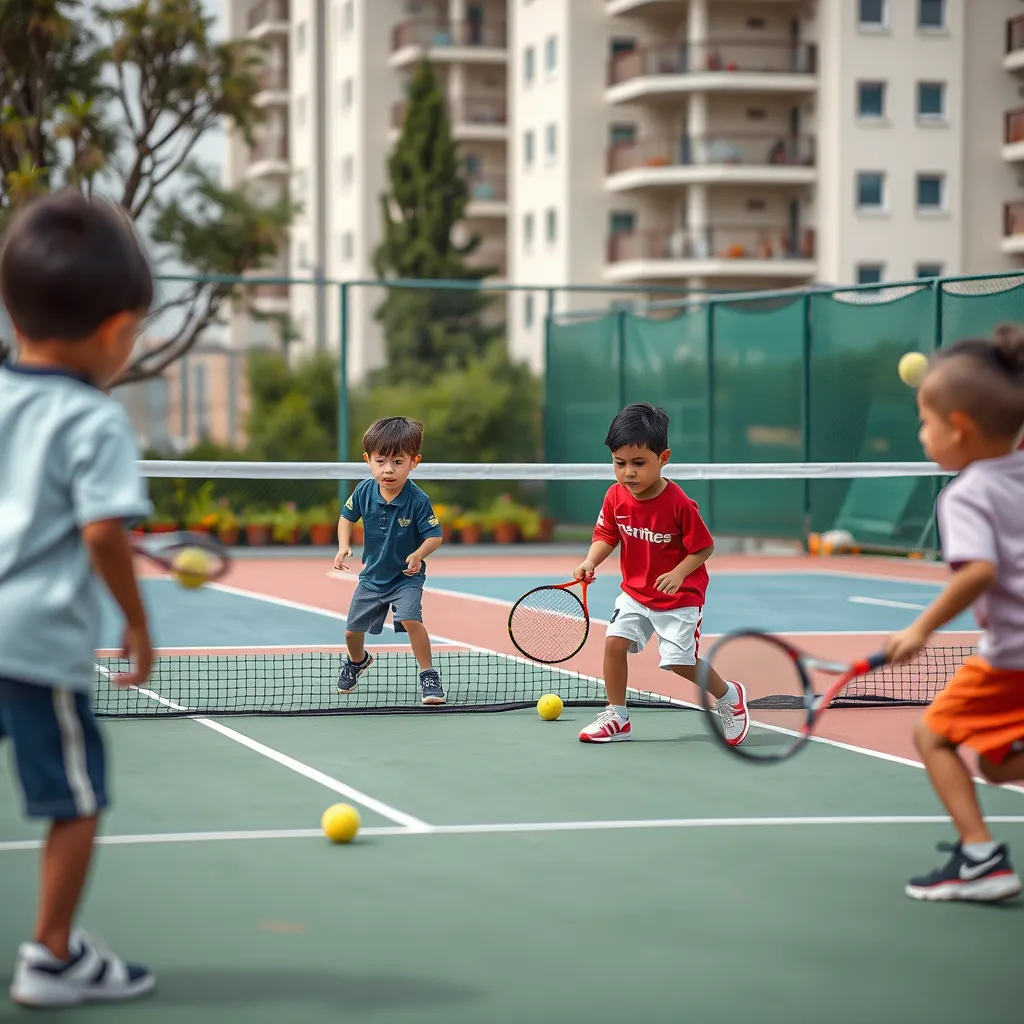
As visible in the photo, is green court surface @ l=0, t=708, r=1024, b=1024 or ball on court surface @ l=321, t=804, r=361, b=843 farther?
ball on court surface @ l=321, t=804, r=361, b=843

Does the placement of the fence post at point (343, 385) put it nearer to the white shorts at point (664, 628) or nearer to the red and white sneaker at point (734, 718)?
the white shorts at point (664, 628)

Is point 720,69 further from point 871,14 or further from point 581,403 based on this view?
point 581,403

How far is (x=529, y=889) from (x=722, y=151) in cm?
4138

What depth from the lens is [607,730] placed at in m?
6.58

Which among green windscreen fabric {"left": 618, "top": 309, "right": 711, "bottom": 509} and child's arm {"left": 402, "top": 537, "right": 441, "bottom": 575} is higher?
green windscreen fabric {"left": 618, "top": 309, "right": 711, "bottom": 509}

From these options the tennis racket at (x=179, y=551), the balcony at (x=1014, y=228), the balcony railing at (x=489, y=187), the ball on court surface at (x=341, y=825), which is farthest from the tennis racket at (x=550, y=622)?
the balcony railing at (x=489, y=187)

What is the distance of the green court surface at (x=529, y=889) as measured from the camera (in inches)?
137

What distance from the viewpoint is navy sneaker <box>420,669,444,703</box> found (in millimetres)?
7562

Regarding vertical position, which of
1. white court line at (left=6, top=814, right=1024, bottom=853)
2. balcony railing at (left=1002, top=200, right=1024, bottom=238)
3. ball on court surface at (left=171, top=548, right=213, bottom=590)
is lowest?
white court line at (left=6, top=814, right=1024, bottom=853)

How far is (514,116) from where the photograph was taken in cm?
4966

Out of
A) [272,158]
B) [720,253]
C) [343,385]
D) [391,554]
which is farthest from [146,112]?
[272,158]

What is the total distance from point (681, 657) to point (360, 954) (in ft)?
9.71

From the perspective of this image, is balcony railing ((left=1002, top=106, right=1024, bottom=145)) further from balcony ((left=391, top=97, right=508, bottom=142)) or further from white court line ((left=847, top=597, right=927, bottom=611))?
white court line ((left=847, top=597, right=927, bottom=611))

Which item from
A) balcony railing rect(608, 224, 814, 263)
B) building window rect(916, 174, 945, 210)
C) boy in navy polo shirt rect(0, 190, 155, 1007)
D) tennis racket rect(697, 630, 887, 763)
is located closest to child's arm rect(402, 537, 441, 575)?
tennis racket rect(697, 630, 887, 763)
